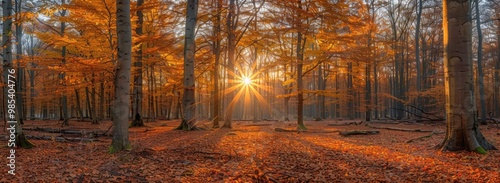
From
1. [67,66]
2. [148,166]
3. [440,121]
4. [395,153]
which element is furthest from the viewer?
[440,121]

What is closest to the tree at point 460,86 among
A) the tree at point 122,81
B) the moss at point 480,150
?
the moss at point 480,150

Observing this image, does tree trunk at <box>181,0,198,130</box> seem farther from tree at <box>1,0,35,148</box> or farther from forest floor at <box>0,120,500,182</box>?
tree at <box>1,0,35,148</box>

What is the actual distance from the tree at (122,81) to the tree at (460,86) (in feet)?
25.4

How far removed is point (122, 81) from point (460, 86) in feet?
26.5

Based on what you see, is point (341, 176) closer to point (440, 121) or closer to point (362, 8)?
point (362, 8)

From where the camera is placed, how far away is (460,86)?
21.4 feet

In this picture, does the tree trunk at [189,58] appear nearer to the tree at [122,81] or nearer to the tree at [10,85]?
the tree at [122,81]

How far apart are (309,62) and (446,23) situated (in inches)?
272

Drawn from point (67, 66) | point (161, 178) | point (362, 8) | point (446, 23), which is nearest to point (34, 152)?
point (161, 178)

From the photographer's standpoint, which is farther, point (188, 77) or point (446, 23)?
point (188, 77)

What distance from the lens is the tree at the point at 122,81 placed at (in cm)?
637

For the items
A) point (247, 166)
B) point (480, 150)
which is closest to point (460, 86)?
point (480, 150)

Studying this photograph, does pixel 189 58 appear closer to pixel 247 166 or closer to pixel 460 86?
pixel 247 166

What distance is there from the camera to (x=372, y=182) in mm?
4270
